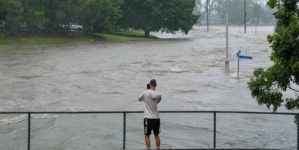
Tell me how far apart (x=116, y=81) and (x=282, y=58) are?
22488 millimetres

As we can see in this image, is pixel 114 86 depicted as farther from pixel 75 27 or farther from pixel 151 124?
pixel 75 27

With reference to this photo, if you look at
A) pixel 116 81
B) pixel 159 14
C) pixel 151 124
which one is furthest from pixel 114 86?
pixel 159 14

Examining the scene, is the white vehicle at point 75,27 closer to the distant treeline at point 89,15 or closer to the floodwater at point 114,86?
the distant treeline at point 89,15

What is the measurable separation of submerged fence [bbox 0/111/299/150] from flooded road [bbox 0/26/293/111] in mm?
4256

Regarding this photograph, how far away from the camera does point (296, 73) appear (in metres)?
11.1

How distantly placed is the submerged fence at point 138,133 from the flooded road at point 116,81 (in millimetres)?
4256

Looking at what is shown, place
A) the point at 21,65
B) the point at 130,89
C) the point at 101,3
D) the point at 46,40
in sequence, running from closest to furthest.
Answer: the point at 130,89, the point at 21,65, the point at 46,40, the point at 101,3

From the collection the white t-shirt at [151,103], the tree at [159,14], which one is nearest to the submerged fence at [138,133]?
the white t-shirt at [151,103]

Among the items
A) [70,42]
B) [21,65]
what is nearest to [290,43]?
[21,65]

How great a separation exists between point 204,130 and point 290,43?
7.25m

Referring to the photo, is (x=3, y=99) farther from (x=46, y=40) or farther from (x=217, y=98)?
(x=46, y=40)

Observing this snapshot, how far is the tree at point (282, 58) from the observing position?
10.9 meters

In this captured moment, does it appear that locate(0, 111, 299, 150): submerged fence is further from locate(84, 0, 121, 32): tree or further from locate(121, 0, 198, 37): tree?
locate(121, 0, 198, 37): tree

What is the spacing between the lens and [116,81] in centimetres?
3297
